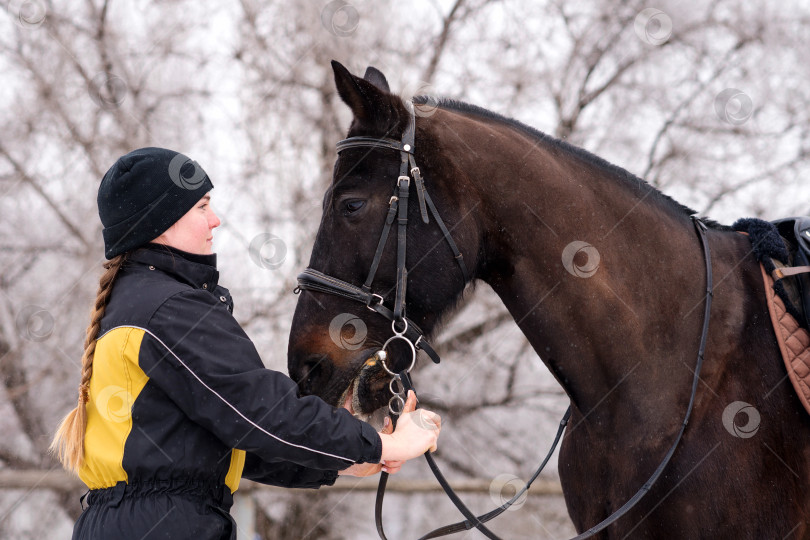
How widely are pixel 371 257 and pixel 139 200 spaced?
28.1 inches

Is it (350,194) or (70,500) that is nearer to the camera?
(350,194)

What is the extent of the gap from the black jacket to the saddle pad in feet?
4.26

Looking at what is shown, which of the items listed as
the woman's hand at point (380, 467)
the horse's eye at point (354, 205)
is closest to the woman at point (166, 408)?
the woman's hand at point (380, 467)

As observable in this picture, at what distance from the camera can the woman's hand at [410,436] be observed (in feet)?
6.57

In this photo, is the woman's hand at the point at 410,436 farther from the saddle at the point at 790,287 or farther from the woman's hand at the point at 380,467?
the saddle at the point at 790,287

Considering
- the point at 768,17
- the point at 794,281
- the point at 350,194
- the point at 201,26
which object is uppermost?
the point at 768,17

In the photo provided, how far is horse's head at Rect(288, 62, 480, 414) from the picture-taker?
7.38 ft

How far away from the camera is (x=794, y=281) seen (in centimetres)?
232

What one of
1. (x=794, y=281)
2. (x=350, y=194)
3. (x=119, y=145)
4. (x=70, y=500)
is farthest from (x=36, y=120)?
(x=794, y=281)

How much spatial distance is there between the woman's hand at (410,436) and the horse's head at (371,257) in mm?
211

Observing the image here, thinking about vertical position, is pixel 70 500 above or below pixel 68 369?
below

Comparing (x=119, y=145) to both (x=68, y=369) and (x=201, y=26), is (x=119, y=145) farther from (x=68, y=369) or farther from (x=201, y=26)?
(x=68, y=369)

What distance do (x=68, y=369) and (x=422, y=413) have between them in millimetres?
5979

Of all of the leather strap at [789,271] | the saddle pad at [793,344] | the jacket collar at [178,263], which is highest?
the leather strap at [789,271]
